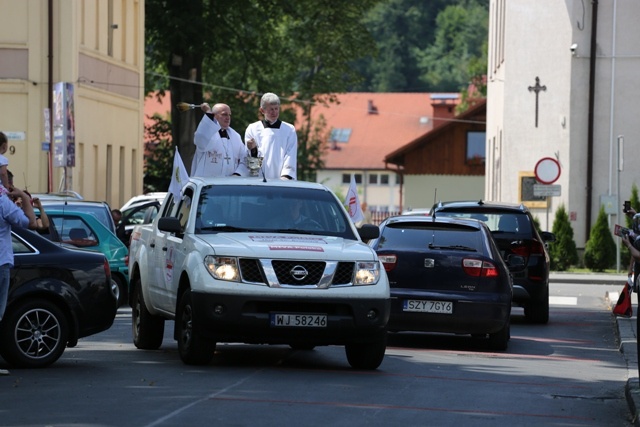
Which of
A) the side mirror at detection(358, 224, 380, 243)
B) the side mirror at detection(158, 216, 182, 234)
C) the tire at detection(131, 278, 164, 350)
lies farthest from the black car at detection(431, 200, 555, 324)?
the side mirror at detection(158, 216, 182, 234)

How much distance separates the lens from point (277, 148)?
1695 centimetres

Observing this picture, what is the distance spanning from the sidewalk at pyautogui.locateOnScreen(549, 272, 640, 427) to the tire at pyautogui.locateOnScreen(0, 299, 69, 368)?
4923mm

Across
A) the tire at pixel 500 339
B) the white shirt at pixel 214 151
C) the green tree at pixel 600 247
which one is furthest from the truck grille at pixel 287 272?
the green tree at pixel 600 247

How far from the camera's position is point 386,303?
545 inches

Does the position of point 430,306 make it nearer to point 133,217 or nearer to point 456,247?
point 456,247

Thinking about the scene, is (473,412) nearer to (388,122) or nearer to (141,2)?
(141,2)

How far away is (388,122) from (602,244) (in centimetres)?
7396

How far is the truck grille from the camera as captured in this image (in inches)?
530

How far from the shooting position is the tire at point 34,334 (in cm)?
1387

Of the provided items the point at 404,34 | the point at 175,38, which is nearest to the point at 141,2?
the point at 175,38

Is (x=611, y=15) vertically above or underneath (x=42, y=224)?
above

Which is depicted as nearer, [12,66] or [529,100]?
[12,66]

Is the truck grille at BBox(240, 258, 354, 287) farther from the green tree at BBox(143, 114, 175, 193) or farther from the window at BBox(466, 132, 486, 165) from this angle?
the window at BBox(466, 132, 486, 165)

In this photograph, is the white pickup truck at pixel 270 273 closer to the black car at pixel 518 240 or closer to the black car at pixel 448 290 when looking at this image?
the black car at pixel 448 290
